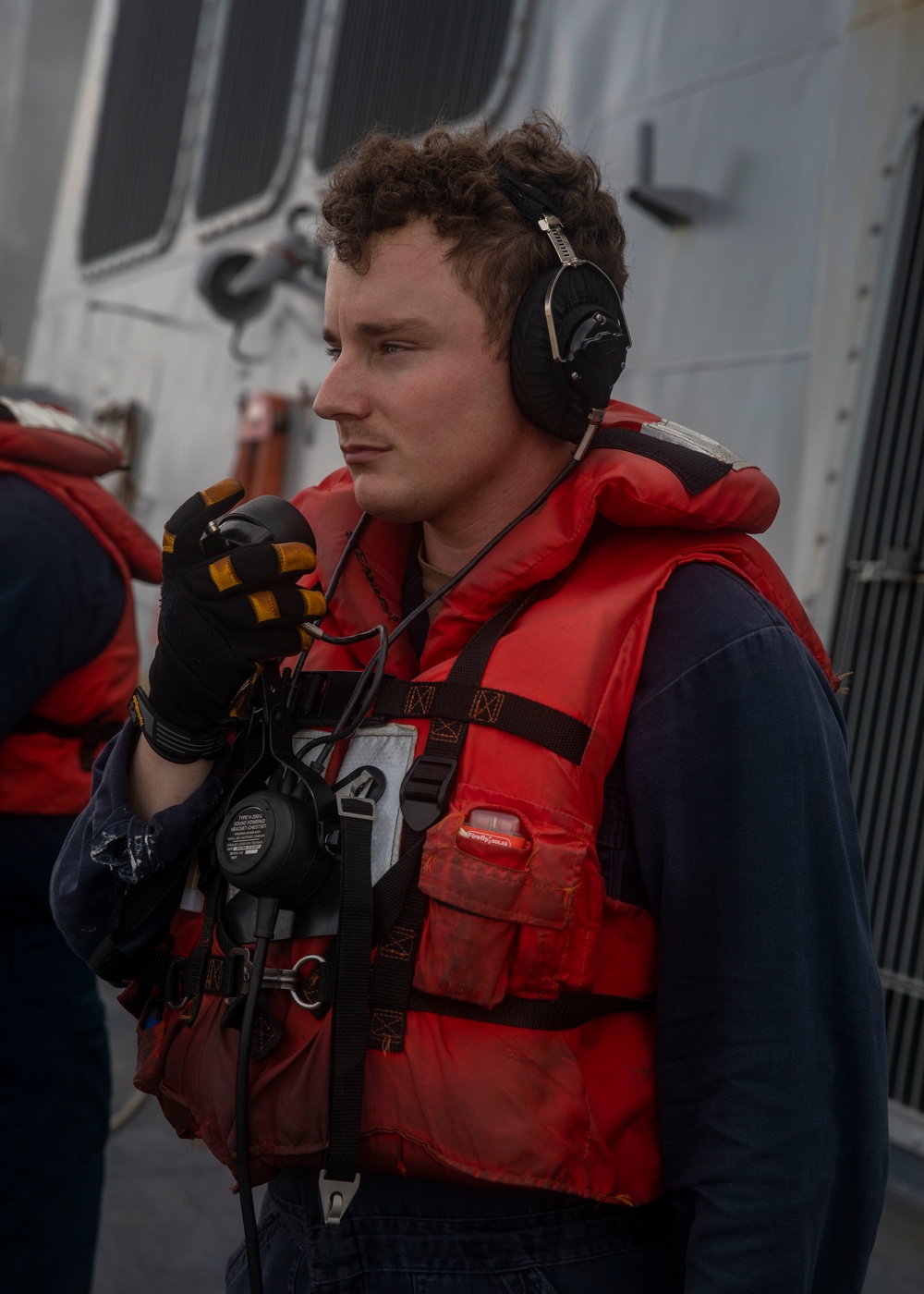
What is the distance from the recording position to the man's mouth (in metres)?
1.46

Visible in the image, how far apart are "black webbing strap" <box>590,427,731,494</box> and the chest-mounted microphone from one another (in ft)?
0.15

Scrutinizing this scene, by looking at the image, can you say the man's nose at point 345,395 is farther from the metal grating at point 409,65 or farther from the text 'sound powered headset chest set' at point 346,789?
the metal grating at point 409,65

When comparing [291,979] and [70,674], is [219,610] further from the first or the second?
[70,674]

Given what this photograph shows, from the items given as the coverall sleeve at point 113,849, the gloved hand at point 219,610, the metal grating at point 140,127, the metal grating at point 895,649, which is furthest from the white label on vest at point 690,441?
the metal grating at point 140,127

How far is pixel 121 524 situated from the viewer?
260cm

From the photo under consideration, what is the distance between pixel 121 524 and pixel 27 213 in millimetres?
10349

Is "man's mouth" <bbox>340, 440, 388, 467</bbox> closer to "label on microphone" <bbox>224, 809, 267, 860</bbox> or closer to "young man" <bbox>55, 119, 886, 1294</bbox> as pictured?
"young man" <bbox>55, 119, 886, 1294</bbox>

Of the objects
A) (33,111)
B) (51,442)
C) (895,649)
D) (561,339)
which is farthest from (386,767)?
(33,111)

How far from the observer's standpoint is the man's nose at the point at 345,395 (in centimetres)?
144

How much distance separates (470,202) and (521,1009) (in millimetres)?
979

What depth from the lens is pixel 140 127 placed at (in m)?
7.58

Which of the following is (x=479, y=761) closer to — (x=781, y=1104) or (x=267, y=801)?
(x=267, y=801)

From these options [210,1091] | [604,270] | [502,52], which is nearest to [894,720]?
[604,270]

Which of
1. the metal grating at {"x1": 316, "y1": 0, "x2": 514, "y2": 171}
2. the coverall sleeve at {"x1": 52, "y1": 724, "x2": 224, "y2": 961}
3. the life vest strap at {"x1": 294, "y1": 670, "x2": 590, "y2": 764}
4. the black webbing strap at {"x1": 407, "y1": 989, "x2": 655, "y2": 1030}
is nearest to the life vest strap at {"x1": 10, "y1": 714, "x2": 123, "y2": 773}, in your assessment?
the coverall sleeve at {"x1": 52, "y1": 724, "x2": 224, "y2": 961}
